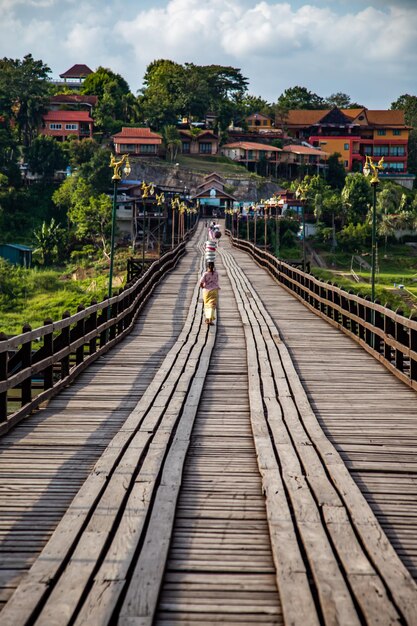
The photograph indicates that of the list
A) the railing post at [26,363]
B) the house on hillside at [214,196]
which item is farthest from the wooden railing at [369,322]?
the house on hillside at [214,196]

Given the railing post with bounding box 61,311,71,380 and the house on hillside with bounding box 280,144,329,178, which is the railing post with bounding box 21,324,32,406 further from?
the house on hillside with bounding box 280,144,329,178

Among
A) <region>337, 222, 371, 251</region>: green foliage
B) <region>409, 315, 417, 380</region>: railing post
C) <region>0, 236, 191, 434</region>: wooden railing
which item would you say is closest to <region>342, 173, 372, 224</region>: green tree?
<region>337, 222, 371, 251</region>: green foliage

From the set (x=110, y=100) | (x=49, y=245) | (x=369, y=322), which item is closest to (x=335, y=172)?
(x=110, y=100)

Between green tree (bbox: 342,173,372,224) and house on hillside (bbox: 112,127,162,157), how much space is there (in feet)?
114

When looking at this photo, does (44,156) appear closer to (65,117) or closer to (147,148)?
(65,117)

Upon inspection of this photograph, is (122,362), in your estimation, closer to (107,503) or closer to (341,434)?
(341,434)

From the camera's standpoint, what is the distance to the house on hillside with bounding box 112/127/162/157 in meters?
121

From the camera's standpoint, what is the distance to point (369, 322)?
15.1 metres

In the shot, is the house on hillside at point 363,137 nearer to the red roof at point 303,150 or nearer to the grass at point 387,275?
the red roof at point 303,150

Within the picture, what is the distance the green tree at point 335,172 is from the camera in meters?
125

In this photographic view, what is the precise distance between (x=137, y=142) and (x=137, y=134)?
93.0 inches

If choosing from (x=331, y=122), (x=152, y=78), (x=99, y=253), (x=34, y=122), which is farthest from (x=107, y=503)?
(x=152, y=78)

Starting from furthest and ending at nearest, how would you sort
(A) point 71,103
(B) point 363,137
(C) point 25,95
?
(B) point 363,137 < (A) point 71,103 < (C) point 25,95

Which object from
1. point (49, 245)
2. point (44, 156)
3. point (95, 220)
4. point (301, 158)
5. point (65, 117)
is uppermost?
point (65, 117)
